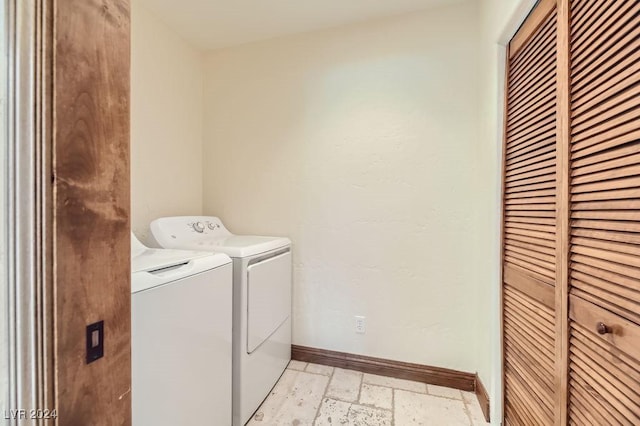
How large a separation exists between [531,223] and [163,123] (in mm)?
2238

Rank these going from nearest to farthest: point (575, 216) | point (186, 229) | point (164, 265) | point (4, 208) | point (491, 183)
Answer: point (4, 208)
point (575, 216)
point (164, 265)
point (491, 183)
point (186, 229)

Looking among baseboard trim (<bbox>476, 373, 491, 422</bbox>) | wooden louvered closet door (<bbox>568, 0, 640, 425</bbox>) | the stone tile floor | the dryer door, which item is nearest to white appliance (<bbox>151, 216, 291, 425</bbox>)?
the dryer door

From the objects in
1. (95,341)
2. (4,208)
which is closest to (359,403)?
(95,341)

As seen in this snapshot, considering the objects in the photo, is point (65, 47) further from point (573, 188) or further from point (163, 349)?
point (573, 188)

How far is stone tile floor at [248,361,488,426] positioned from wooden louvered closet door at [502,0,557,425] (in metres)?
0.38

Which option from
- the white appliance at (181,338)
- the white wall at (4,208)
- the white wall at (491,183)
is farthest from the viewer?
the white wall at (491,183)

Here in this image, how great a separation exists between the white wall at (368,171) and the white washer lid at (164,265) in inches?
33.3

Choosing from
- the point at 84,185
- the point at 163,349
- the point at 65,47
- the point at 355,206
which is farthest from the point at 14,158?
the point at 355,206

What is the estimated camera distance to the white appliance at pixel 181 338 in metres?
0.93

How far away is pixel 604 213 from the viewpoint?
2.51ft

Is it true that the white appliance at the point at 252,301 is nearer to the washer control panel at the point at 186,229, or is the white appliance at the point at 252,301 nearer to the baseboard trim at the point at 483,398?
the washer control panel at the point at 186,229

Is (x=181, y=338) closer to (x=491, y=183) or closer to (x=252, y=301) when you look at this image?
(x=252, y=301)

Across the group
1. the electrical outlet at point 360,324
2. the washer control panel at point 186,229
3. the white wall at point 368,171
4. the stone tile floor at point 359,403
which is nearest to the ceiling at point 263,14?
the white wall at point 368,171

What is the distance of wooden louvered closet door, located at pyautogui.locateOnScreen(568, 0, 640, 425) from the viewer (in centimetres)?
68
